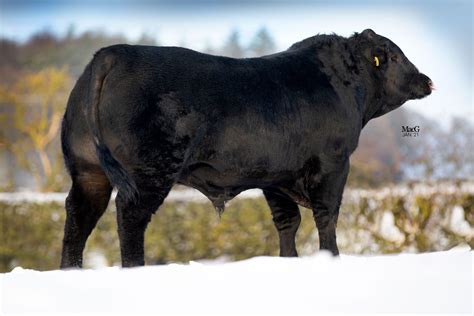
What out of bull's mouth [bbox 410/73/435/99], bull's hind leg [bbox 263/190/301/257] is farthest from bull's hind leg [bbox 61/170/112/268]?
bull's mouth [bbox 410/73/435/99]

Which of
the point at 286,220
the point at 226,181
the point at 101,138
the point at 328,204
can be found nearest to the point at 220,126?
the point at 226,181

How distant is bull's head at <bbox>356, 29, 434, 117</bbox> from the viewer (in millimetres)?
5801

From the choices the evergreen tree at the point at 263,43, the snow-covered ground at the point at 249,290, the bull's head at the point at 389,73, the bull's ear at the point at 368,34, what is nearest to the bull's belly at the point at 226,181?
the snow-covered ground at the point at 249,290

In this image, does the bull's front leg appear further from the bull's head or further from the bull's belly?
the bull's head

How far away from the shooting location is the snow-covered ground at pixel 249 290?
3.60 metres

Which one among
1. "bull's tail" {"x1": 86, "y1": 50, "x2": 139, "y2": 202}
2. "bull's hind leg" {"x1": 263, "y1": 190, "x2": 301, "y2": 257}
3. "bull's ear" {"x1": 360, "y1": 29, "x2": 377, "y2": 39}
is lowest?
"bull's hind leg" {"x1": 263, "y1": 190, "x2": 301, "y2": 257}

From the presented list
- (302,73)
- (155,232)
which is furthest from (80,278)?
(155,232)

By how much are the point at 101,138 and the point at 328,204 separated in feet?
5.46

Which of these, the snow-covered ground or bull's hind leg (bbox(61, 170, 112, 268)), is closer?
the snow-covered ground

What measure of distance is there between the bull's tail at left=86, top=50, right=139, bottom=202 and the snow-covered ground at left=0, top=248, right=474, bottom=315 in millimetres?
583

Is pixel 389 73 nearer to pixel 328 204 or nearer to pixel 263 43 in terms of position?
pixel 328 204

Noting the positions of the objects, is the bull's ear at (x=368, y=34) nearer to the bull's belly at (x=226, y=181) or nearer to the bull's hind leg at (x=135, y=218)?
the bull's belly at (x=226, y=181)

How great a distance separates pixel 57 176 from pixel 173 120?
1029 cm

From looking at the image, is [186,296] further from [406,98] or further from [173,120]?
[406,98]
